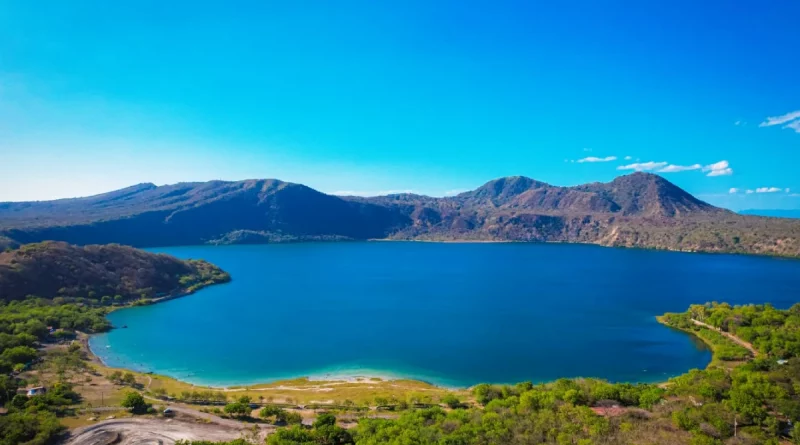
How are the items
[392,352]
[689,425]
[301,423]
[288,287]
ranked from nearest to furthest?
[689,425] → [301,423] → [392,352] → [288,287]

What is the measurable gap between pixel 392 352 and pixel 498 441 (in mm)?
39306

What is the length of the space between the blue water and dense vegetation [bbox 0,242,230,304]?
1025 cm

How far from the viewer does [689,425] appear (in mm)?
33719

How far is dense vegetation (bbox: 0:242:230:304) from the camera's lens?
313 feet

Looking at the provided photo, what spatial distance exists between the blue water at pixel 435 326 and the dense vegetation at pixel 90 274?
1025cm

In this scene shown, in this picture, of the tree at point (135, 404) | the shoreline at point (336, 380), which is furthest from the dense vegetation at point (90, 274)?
the tree at point (135, 404)

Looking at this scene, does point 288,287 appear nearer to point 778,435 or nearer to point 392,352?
point 392,352

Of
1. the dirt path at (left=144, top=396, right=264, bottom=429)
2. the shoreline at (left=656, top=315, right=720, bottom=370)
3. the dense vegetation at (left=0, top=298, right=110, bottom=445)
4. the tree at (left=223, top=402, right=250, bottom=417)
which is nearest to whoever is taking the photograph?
the dense vegetation at (left=0, top=298, right=110, bottom=445)

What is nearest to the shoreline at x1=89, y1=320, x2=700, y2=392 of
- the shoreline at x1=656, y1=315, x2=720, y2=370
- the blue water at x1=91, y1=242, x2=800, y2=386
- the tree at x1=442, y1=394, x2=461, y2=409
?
the shoreline at x1=656, y1=315, x2=720, y2=370

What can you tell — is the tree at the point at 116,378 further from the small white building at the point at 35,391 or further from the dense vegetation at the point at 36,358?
the small white building at the point at 35,391

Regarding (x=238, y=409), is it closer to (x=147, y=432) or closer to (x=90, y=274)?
(x=147, y=432)

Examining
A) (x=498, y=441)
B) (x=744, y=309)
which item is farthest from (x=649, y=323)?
(x=498, y=441)

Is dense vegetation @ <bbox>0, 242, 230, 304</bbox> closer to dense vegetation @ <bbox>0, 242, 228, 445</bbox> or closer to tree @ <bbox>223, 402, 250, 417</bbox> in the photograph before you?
dense vegetation @ <bbox>0, 242, 228, 445</bbox>

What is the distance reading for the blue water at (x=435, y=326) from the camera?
205 ft
